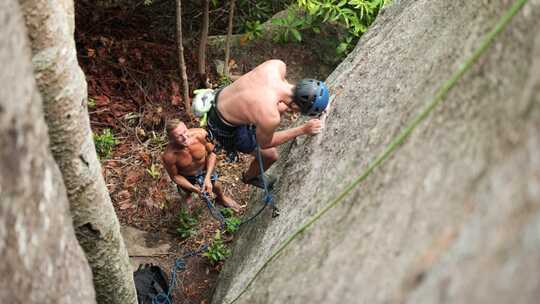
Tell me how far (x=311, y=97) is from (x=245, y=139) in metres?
1.11

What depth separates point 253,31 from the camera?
8148 millimetres

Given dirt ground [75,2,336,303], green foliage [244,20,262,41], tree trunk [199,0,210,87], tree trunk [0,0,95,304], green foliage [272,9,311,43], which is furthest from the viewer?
green foliage [244,20,262,41]

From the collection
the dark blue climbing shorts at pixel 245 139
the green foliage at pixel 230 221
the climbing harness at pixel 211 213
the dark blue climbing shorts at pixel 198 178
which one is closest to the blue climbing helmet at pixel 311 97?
the climbing harness at pixel 211 213

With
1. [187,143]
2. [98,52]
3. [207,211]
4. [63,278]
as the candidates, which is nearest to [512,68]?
[63,278]

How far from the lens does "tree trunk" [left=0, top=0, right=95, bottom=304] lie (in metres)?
2.03

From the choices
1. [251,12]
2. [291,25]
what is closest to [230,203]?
[291,25]

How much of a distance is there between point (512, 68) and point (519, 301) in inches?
37.2

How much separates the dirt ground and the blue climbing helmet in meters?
2.59

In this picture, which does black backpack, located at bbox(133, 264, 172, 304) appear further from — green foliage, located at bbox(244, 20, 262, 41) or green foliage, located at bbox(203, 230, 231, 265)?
green foliage, located at bbox(244, 20, 262, 41)

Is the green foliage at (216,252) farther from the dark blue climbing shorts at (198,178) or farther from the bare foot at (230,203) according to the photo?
the dark blue climbing shorts at (198,178)

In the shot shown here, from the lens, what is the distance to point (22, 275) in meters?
2.21

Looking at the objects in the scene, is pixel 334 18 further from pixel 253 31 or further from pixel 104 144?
pixel 104 144

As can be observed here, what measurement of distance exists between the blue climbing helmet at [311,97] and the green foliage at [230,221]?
2355 mm

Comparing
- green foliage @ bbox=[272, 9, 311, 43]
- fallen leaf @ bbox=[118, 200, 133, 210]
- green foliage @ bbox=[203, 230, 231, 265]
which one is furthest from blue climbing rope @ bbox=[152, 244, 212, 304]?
green foliage @ bbox=[272, 9, 311, 43]
